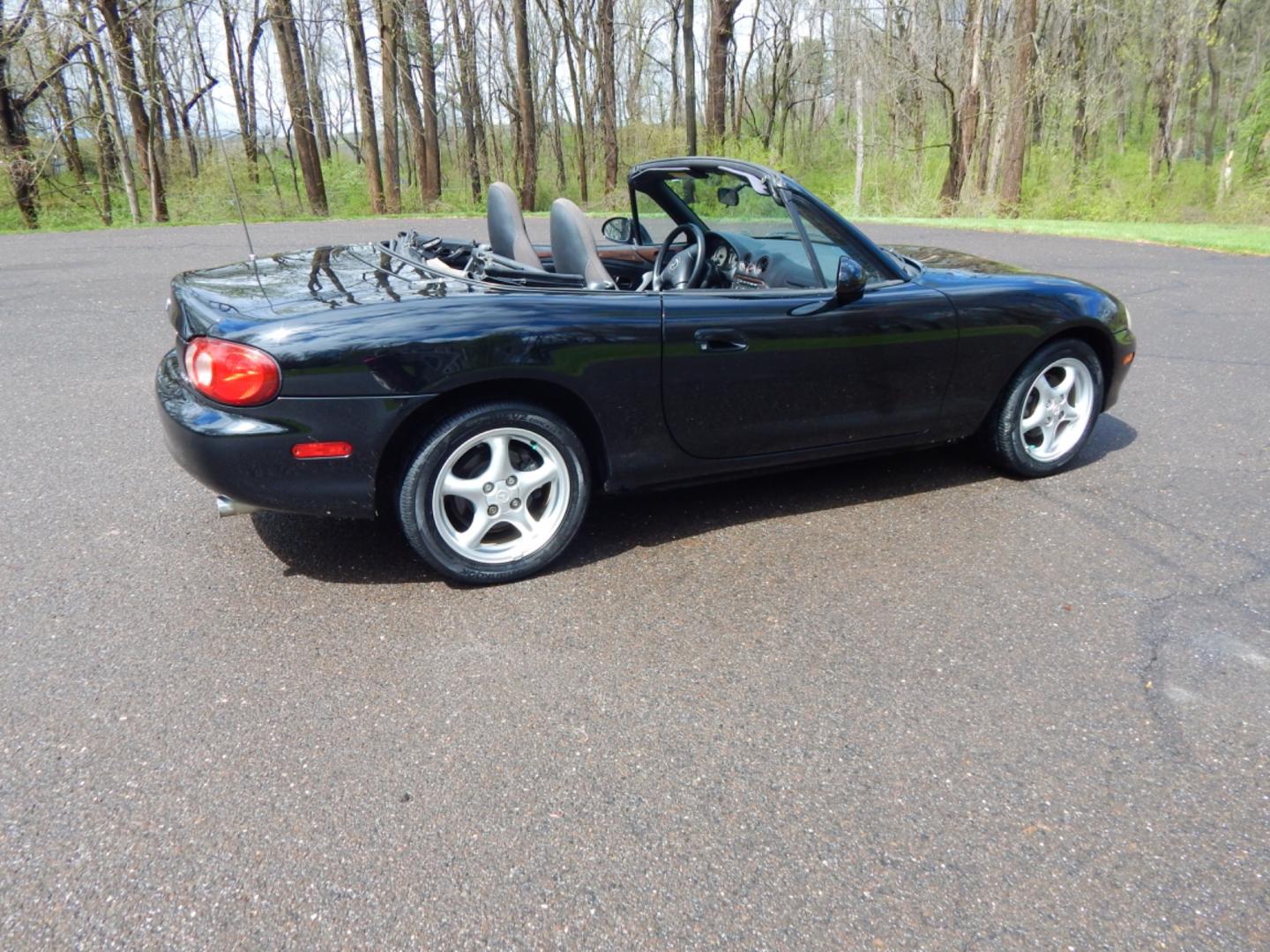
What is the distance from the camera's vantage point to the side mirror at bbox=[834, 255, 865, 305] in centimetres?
365

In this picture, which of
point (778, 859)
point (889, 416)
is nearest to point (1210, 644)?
point (889, 416)

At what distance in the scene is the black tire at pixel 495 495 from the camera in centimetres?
318

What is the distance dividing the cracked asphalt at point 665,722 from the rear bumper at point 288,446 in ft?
1.29

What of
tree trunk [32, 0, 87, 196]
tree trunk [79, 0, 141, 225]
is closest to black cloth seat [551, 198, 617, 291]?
tree trunk [79, 0, 141, 225]

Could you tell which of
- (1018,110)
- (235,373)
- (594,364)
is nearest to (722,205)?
(594,364)

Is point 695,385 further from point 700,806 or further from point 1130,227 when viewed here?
point 1130,227

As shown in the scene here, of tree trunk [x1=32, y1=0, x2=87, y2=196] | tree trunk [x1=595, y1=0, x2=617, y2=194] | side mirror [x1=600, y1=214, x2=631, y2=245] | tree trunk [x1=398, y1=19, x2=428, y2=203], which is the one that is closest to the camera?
side mirror [x1=600, y1=214, x2=631, y2=245]

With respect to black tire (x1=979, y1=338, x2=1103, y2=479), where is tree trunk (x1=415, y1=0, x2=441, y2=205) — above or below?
above

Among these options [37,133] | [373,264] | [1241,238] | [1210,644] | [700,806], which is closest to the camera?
[700,806]

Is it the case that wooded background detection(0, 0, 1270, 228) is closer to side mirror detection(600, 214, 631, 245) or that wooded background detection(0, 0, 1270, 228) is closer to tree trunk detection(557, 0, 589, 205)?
tree trunk detection(557, 0, 589, 205)

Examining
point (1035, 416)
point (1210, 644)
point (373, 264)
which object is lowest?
point (1210, 644)

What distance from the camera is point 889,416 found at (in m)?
3.97

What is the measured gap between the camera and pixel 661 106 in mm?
43438

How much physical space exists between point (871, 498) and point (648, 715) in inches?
78.0
